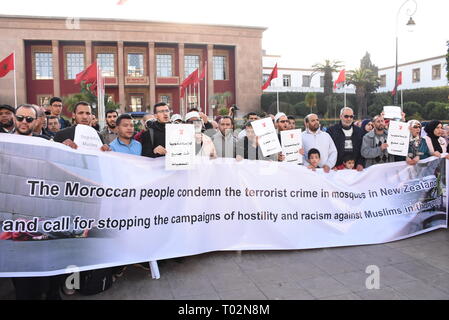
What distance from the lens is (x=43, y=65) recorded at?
4162cm

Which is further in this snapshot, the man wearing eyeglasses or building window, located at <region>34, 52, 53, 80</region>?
building window, located at <region>34, 52, 53, 80</region>

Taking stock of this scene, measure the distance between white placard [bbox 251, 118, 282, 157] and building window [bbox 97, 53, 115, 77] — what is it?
41.0m

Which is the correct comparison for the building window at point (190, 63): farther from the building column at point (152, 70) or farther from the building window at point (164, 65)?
the building column at point (152, 70)

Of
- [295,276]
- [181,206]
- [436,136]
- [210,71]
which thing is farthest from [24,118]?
[210,71]

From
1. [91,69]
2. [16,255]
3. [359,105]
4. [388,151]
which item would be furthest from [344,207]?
[359,105]

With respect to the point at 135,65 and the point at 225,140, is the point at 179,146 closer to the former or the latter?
the point at 225,140

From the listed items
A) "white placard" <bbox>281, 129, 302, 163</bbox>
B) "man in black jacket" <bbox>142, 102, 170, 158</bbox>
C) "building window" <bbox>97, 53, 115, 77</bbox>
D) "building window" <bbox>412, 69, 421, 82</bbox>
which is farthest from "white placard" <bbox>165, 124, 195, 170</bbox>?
"building window" <bbox>412, 69, 421, 82</bbox>

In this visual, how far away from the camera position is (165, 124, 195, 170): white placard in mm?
4172

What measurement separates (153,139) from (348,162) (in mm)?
3007

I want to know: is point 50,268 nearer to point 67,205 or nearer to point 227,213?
point 67,205

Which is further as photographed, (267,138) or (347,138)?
(347,138)

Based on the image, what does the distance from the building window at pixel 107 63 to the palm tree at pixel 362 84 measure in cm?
3033

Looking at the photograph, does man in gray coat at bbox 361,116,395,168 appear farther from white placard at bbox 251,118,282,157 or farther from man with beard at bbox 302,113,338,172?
white placard at bbox 251,118,282,157


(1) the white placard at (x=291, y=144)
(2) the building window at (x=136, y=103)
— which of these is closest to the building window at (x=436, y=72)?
(2) the building window at (x=136, y=103)
